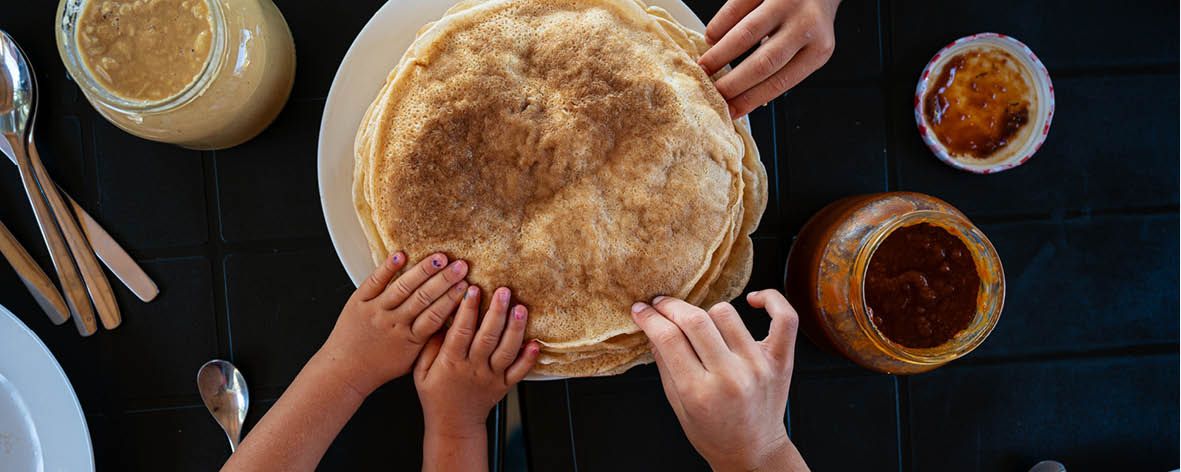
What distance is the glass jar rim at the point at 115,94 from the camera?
80 cm

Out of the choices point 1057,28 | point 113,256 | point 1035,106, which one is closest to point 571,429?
point 113,256

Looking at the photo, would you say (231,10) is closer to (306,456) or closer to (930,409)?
(306,456)

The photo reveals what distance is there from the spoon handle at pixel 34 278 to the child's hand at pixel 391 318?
0.45 metres

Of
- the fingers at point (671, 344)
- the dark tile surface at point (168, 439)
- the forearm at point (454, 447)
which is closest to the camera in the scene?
the fingers at point (671, 344)

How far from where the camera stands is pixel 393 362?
0.93 metres

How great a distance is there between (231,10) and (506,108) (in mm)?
376

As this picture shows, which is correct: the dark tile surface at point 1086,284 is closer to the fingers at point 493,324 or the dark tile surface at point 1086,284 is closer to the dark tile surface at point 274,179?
the fingers at point 493,324

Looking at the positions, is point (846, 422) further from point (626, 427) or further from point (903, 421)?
point (626, 427)

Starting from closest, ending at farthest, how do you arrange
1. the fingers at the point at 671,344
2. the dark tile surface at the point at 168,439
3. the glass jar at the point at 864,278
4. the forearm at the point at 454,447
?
1. the fingers at the point at 671,344
2. the glass jar at the point at 864,278
3. the forearm at the point at 454,447
4. the dark tile surface at the point at 168,439

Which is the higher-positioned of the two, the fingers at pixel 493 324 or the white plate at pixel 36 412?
the fingers at pixel 493 324

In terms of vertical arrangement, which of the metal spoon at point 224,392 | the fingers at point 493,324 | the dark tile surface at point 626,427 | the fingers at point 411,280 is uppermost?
the fingers at point 411,280

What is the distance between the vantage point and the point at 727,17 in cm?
87

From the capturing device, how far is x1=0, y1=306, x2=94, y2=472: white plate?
980 mm

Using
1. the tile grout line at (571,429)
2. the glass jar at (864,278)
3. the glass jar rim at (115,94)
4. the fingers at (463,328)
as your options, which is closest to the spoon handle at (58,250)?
the glass jar rim at (115,94)
